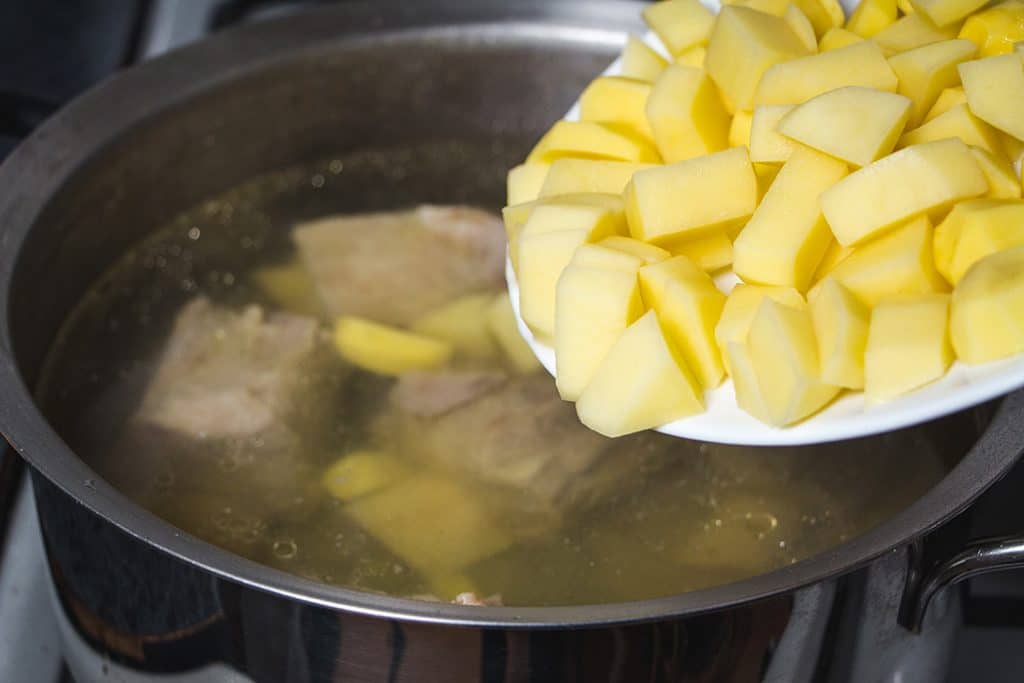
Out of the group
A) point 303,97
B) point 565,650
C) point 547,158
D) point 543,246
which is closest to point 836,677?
point 565,650

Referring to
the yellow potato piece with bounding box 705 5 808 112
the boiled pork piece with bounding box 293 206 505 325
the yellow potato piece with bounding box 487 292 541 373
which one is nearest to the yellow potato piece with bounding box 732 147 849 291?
the yellow potato piece with bounding box 705 5 808 112

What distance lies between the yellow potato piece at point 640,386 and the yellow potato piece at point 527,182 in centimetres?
27

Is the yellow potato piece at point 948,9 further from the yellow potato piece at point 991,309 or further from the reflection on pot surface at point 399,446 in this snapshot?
the reflection on pot surface at point 399,446

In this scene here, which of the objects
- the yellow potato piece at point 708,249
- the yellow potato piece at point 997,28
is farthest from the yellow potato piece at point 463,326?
the yellow potato piece at point 997,28

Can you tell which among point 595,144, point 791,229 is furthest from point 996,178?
point 595,144

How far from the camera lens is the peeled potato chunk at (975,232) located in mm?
888

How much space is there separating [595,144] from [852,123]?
28 centimetres

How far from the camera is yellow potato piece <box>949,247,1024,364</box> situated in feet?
2.77

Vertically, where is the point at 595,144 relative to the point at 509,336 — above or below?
above

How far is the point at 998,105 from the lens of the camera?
3.14ft

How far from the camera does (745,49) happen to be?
3.51 ft

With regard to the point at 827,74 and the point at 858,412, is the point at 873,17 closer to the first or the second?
the point at 827,74

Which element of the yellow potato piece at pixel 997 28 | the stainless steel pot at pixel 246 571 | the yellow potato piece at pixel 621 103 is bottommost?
the stainless steel pot at pixel 246 571

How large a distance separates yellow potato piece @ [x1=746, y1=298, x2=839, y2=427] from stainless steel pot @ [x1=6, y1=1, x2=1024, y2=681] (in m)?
0.11
